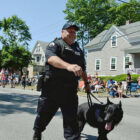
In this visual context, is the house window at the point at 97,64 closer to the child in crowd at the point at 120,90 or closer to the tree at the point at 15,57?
the tree at the point at 15,57

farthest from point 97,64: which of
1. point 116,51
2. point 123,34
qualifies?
point 123,34

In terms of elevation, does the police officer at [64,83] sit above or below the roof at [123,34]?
below

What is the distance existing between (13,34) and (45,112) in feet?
164

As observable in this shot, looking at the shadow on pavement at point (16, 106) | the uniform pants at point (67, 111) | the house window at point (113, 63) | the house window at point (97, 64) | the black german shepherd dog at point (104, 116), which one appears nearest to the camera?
the uniform pants at point (67, 111)

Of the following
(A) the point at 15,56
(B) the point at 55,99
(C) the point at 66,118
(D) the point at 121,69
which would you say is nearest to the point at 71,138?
(C) the point at 66,118

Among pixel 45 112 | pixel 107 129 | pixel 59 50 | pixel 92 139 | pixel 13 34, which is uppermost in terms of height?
pixel 13 34

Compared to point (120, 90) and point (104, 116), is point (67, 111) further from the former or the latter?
point (120, 90)

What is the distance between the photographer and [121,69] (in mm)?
35469

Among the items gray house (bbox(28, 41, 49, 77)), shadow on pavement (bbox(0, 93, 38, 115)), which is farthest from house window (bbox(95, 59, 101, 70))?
gray house (bbox(28, 41, 49, 77))

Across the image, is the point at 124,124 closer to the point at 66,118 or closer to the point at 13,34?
the point at 66,118

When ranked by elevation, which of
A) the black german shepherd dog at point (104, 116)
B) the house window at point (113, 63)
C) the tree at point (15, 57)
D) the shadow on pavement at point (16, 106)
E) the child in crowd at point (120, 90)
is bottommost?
the shadow on pavement at point (16, 106)

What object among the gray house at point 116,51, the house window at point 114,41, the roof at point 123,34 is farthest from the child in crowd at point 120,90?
the house window at point 114,41

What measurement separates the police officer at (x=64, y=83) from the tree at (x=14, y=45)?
46982 mm

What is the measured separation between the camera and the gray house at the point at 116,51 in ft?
108
